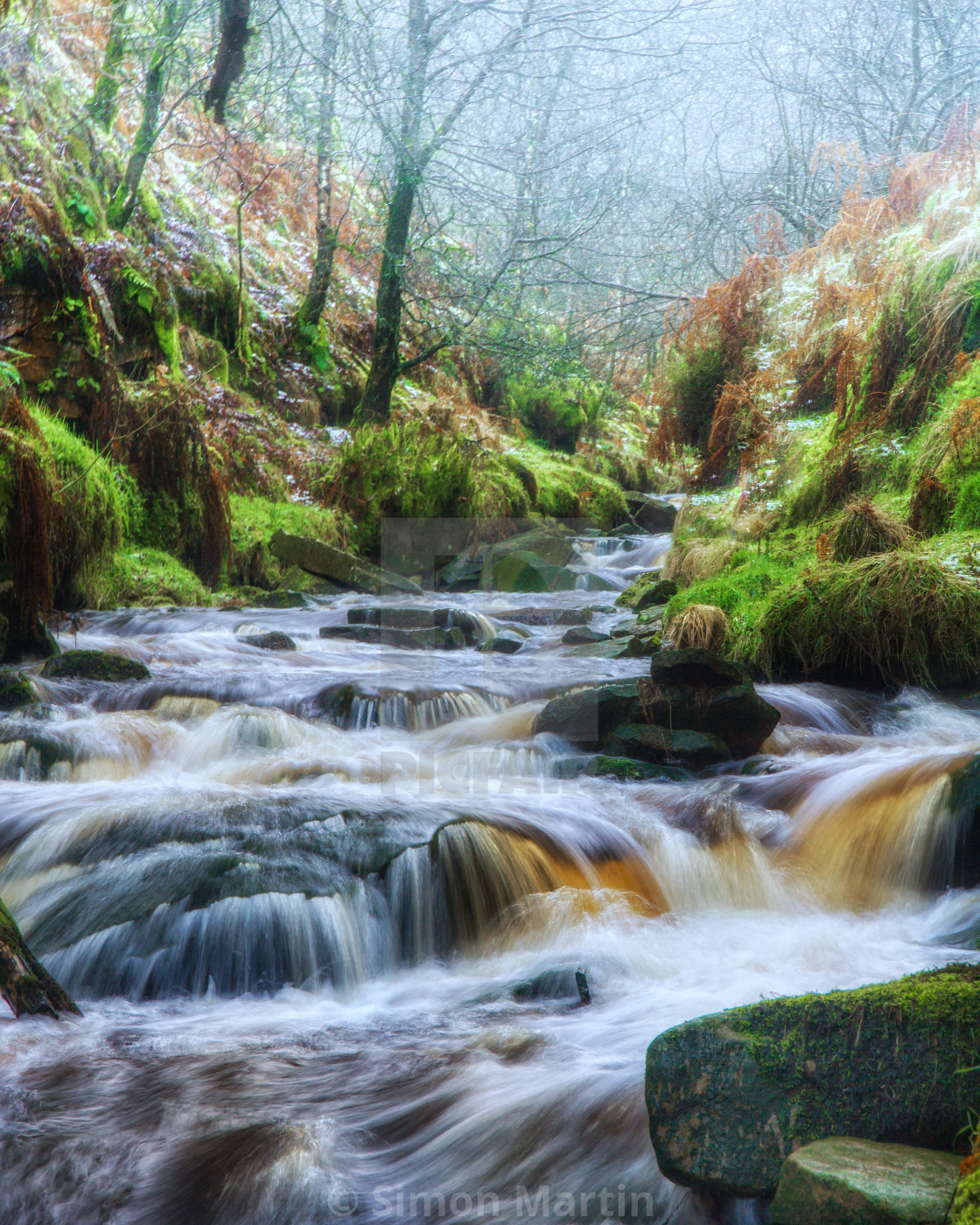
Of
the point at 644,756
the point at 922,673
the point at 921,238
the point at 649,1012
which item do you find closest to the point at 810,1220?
the point at 649,1012

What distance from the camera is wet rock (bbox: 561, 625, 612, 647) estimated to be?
23.7 feet

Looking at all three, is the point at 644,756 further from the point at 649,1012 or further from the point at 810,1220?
the point at 810,1220

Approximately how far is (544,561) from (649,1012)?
8.24 m

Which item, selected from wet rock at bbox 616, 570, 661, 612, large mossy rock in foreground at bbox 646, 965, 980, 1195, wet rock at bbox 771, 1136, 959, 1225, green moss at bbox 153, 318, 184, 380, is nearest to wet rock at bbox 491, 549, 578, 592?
wet rock at bbox 616, 570, 661, 612

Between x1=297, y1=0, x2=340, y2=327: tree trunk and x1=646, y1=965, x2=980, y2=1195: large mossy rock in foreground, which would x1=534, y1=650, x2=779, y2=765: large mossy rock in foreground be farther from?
x1=297, y1=0, x2=340, y2=327: tree trunk

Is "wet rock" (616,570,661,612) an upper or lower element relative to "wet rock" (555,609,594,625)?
upper

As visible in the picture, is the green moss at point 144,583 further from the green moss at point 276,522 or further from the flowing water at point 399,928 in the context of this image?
the flowing water at point 399,928

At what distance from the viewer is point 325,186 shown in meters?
11.2

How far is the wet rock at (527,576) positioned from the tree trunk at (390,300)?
3508 mm

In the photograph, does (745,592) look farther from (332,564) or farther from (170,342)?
(170,342)

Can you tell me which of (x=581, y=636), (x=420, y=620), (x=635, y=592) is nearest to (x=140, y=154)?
(x=420, y=620)

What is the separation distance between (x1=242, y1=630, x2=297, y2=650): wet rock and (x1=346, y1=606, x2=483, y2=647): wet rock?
101 centimetres

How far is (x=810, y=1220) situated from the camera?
122 centimetres

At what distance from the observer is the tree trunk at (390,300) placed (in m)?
10.0
